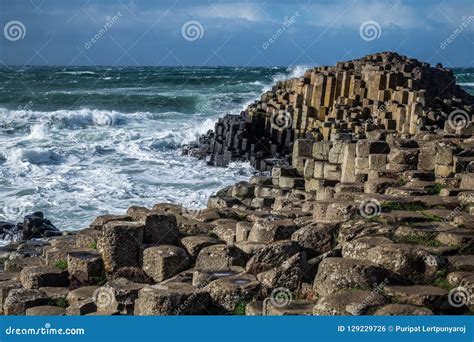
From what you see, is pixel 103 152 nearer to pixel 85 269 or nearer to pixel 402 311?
pixel 85 269

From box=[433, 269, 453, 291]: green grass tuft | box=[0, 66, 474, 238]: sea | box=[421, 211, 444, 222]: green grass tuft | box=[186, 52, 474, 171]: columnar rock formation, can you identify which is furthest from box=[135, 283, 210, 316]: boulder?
box=[186, 52, 474, 171]: columnar rock formation

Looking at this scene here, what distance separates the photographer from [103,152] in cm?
3188

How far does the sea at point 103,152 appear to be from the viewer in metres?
21.5

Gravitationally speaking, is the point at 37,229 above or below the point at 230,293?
above

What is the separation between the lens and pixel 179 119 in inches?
1770

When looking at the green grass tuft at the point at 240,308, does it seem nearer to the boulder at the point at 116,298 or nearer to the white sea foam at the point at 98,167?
the boulder at the point at 116,298

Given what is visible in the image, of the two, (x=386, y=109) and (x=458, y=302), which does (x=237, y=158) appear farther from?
(x=458, y=302)

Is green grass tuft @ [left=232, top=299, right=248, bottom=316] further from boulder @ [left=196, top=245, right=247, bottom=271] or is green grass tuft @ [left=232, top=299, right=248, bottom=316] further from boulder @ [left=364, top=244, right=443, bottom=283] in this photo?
boulder @ [left=364, top=244, right=443, bottom=283]

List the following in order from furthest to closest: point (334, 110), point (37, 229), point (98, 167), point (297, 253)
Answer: point (98, 167) < point (334, 110) < point (37, 229) < point (297, 253)

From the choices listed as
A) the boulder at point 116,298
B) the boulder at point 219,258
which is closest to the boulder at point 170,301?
the boulder at point 116,298

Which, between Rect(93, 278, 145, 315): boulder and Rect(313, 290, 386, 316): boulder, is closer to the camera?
Rect(313, 290, 386, 316): boulder

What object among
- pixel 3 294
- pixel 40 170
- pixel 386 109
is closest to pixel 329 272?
pixel 3 294

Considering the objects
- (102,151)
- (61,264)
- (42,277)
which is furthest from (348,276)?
(102,151)

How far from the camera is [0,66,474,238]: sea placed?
70.7 feet
